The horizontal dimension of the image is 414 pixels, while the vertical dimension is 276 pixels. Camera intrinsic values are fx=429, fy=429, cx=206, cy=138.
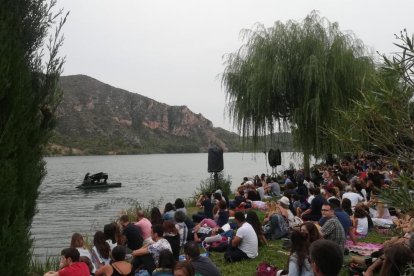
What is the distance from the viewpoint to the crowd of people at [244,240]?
438 cm

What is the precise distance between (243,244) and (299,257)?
260 centimetres

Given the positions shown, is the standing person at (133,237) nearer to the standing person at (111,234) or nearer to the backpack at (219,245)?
the standing person at (111,234)

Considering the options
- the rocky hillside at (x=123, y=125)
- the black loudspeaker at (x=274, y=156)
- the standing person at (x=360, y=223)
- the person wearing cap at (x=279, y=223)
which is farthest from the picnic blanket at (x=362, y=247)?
the rocky hillside at (x=123, y=125)

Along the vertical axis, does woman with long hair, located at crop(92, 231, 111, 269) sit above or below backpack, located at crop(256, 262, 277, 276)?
above

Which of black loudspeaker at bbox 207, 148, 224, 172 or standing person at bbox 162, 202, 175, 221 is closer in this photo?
standing person at bbox 162, 202, 175, 221

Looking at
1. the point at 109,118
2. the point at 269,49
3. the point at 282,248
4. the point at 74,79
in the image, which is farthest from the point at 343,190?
the point at 74,79

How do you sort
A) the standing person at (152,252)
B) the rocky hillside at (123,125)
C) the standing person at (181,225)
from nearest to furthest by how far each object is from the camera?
the standing person at (152,252), the standing person at (181,225), the rocky hillside at (123,125)

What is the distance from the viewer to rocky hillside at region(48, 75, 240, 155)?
132 m

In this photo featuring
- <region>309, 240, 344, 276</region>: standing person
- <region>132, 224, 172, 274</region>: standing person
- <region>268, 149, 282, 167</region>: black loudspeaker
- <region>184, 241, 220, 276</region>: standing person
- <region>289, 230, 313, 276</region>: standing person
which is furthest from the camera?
<region>268, 149, 282, 167</region>: black loudspeaker

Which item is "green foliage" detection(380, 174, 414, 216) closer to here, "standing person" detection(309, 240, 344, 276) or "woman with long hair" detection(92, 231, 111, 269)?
"standing person" detection(309, 240, 344, 276)

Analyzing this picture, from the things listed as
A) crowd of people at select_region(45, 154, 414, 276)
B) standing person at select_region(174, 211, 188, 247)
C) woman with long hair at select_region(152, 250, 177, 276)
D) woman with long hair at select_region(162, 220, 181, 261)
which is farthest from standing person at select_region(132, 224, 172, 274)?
standing person at select_region(174, 211, 188, 247)

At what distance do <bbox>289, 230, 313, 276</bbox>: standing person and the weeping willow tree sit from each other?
11480 millimetres

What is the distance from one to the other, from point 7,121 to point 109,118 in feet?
497

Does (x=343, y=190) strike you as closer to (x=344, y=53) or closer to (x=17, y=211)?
(x=344, y=53)
